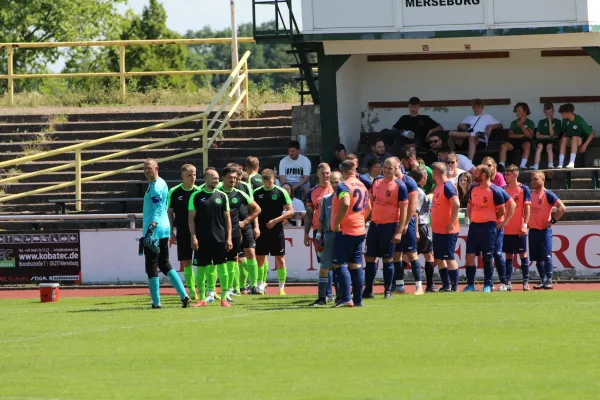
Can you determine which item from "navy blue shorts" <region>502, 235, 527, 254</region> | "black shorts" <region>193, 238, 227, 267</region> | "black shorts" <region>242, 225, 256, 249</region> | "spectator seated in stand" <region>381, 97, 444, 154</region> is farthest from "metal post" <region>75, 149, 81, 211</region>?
"navy blue shorts" <region>502, 235, 527, 254</region>

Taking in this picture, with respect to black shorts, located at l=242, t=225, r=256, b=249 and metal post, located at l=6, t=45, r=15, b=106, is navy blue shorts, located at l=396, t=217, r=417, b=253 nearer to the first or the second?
black shorts, located at l=242, t=225, r=256, b=249

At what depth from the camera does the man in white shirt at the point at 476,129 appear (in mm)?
26297

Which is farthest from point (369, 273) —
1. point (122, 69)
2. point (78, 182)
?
point (122, 69)

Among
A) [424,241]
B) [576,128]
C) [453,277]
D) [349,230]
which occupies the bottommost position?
[453,277]

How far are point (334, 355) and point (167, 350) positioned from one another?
171 centimetres

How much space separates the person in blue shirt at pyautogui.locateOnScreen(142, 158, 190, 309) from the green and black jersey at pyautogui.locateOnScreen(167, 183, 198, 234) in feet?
3.64

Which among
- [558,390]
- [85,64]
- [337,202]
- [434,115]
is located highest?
[85,64]

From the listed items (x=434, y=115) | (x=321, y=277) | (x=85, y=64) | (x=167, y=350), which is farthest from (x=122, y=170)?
(x=85, y=64)

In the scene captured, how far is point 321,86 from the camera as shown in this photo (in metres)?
27.6

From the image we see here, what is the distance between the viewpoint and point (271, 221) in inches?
800

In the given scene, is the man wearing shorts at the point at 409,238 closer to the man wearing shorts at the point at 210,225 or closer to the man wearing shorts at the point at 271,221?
the man wearing shorts at the point at 271,221

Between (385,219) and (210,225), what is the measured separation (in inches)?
96.6

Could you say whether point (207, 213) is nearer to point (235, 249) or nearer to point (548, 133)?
point (235, 249)

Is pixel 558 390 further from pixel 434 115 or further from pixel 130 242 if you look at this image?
pixel 434 115
